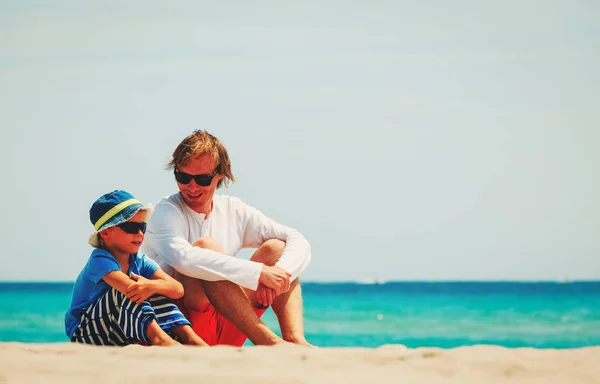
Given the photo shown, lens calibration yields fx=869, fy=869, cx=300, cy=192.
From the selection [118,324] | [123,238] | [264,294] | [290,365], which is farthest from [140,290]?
[290,365]

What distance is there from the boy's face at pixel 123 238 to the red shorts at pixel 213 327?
505 mm

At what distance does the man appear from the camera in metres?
4.91

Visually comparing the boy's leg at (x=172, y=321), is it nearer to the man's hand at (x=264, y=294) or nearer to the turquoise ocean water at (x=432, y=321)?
the man's hand at (x=264, y=294)

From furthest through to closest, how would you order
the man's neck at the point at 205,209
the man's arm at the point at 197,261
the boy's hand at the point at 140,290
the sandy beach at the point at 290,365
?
the man's neck at the point at 205,209 < the man's arm at the point at 197,261 < the boy's hand at the point at 140,290 < the sandy beach at the point at 290,365

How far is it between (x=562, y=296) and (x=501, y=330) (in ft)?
53.7

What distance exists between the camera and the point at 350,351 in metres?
4.12

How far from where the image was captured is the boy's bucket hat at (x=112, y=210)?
4.68 metres

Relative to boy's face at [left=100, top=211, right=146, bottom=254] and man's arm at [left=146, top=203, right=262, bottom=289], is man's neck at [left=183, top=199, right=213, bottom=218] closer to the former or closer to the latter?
man's arm at [left=146, top=203, right=262, bottom=289]

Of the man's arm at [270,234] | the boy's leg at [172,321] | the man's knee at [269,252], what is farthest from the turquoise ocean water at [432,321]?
the boy's leg at [172,321]

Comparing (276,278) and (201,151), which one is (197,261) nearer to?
(276,278)

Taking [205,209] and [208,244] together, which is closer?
[208,244]

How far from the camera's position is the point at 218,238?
5.41 m

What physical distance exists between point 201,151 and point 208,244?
59 cm

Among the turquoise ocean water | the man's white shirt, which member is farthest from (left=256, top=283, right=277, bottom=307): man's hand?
the turquoise ocean water
